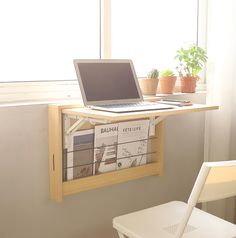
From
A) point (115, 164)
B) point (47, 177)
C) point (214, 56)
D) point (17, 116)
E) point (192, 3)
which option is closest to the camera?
point (17, 116)

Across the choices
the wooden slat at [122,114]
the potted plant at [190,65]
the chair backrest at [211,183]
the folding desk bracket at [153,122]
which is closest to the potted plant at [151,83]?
the folding desk bracket at [153,122]

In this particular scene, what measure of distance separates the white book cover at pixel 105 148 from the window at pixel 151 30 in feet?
1.43

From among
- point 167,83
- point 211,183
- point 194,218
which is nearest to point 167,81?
point 167,83

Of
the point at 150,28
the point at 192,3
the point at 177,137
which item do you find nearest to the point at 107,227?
the point at 177,137

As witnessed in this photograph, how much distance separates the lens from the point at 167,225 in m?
1.65

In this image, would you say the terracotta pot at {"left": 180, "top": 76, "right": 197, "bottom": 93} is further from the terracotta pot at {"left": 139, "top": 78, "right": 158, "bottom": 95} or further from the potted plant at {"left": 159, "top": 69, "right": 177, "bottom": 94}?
the terracotta pot at {"left": 139, "top": 78, "right": 158, "bottom": 95}

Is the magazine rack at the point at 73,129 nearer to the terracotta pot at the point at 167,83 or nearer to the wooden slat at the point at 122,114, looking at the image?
the wooden slat at the point at 122,114

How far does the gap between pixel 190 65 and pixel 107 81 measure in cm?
67

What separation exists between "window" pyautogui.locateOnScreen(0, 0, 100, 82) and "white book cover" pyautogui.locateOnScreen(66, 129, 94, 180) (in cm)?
33

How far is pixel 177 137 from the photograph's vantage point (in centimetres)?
237

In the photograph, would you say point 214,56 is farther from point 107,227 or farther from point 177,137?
point 107,227

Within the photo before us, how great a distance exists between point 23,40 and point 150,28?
0.80 m

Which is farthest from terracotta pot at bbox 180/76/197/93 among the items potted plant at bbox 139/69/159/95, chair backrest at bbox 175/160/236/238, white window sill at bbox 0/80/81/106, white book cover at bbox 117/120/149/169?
chair backrest at bbox 175/160/236/238

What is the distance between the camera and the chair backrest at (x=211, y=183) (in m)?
1.27
